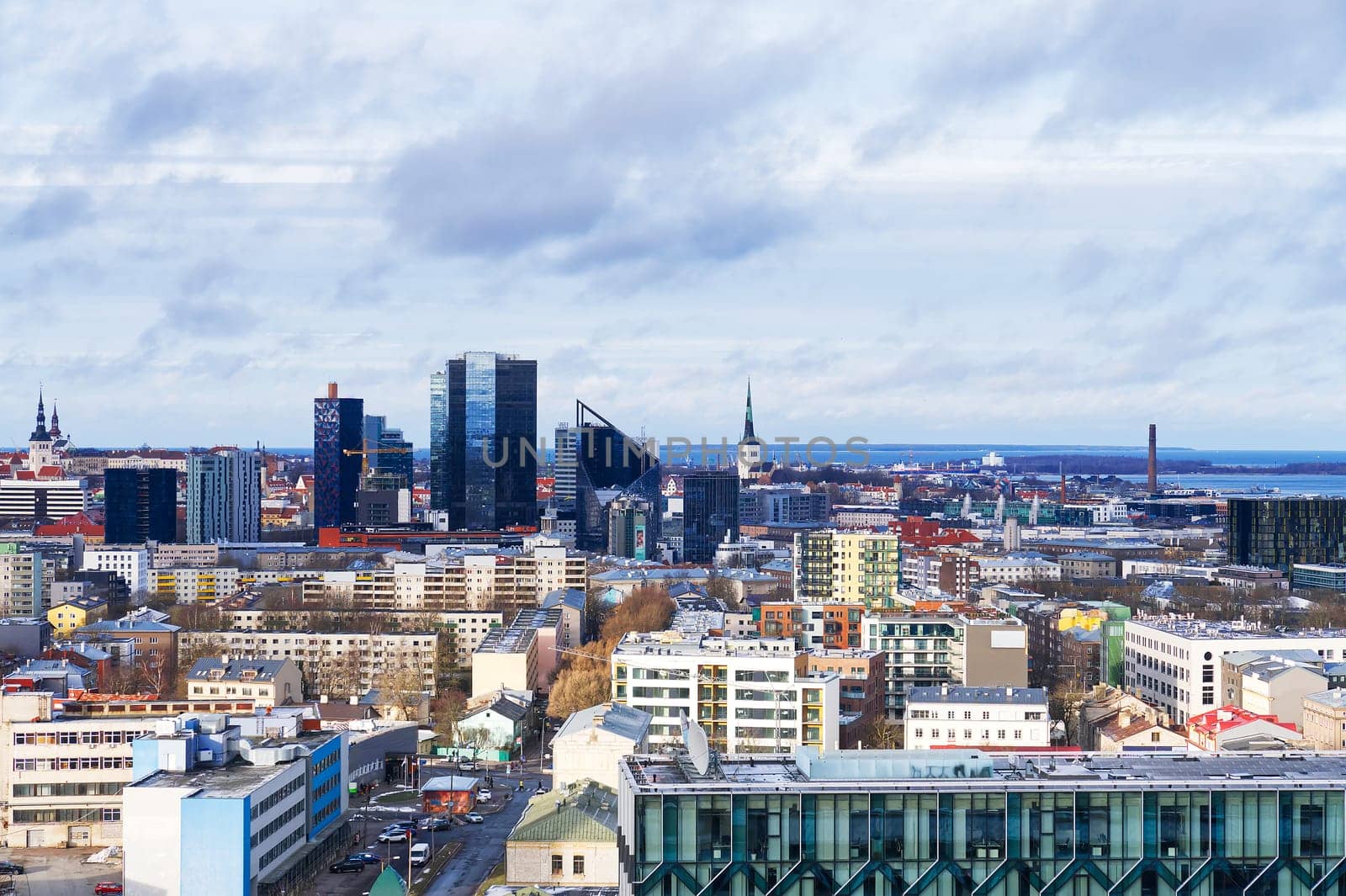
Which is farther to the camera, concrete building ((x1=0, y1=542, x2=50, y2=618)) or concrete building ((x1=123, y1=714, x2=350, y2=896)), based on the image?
concrete building ((x1=0, y1=542, x2=50, y2=618))

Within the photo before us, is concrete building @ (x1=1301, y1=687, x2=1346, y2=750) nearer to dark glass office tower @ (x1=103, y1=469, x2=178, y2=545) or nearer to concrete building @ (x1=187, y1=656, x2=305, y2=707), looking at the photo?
concrete building @ (x1=187, y1=656, x2=305, y2=707)

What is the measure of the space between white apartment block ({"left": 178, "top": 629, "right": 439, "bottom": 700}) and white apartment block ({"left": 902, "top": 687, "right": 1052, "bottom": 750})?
15781mm

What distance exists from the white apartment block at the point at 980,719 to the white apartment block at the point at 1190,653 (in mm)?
6736

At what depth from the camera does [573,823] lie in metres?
22.7

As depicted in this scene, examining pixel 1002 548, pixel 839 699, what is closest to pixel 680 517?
pixel 1002 548

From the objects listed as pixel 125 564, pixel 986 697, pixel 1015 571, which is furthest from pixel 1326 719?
pixel 125 564

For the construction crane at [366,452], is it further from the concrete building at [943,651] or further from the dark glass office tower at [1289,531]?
the concrete building at [943,651]

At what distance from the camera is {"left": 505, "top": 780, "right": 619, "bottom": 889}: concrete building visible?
22.4 m

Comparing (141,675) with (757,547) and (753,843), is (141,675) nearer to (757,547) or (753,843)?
(753,843)

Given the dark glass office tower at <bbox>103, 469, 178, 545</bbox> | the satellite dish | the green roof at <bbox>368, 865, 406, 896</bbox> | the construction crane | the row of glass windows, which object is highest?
the construction crane

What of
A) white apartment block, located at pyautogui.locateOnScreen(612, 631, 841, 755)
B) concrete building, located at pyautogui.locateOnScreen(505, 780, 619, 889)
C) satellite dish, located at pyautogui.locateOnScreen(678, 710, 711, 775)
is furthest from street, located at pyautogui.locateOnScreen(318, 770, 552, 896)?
satellite dish, located at pyautogui.locateOnScreen(678, 710, 711, 775)

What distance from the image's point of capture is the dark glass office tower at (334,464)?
364 feet

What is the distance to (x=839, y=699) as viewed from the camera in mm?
34000

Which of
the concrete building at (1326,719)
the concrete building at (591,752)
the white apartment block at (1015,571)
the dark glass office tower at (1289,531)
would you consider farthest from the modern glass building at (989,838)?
the dark glass office tower at (1289,531)
